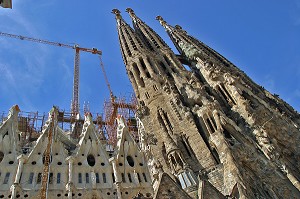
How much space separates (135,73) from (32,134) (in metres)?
8.73

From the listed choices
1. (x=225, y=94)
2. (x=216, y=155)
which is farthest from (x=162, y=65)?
(x=216, y=155)

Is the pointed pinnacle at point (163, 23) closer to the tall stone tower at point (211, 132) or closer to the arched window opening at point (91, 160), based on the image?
the tall stone tower at point (211, 132)

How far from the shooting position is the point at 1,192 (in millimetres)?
15531

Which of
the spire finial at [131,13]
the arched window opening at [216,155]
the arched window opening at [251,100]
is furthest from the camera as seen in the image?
the spire finial at [131,13]

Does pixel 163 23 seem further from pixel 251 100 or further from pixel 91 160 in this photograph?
pixel 91 160

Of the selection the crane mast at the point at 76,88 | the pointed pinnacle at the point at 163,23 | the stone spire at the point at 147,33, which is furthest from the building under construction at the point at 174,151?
the pointed pinnacle at the point at 163,23

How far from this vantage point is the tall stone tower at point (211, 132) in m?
14.8

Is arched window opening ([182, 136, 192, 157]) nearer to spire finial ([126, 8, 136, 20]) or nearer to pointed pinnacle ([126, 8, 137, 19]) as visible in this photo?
Answer: pointed pinnacle ([126, 8, 137, 19])

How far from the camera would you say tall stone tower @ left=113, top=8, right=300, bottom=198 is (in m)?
14.8

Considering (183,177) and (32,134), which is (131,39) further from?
(183,177)

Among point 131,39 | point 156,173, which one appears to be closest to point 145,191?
point 156,173

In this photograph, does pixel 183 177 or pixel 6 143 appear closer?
pixel 183 177

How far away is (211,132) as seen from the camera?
730 inches

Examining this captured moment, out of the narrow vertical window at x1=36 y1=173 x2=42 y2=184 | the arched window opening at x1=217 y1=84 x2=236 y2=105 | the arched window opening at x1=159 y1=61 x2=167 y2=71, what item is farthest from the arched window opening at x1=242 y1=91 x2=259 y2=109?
the narrow vertical window at x1=36 y1=173 x2=42 y2=184
